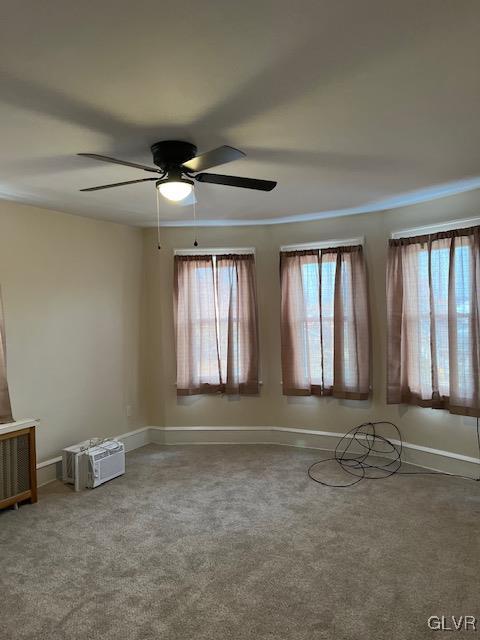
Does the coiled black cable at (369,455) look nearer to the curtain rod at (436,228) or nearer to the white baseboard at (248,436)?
the white baseboard at (248,436)

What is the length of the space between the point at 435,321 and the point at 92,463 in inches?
130

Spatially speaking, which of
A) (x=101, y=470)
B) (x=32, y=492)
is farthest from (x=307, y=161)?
(x=32, y=492)

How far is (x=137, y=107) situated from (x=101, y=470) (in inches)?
118

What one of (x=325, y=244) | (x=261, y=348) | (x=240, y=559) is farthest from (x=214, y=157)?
(x=261, y=348)

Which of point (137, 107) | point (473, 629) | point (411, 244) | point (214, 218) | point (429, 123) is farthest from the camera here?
point (214, 218)

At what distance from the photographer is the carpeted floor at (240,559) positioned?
2.10 metres

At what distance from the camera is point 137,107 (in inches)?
86.8

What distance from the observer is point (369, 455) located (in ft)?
14.7

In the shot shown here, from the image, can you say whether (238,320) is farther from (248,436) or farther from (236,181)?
(236,181)

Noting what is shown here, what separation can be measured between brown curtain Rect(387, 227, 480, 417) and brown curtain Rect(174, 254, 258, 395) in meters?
1.51

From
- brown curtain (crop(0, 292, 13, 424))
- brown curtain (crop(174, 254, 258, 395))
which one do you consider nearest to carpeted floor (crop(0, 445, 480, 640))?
brown curtain (crop(0, 292, 13, 424))

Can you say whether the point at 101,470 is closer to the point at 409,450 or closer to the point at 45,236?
the point at 45,236

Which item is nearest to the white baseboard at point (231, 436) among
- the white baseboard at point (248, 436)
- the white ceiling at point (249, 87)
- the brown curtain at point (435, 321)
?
the white baseboard at point (248, 436)

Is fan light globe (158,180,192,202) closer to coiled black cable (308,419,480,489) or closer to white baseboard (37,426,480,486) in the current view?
coiled black cable (308,419,480,489)
